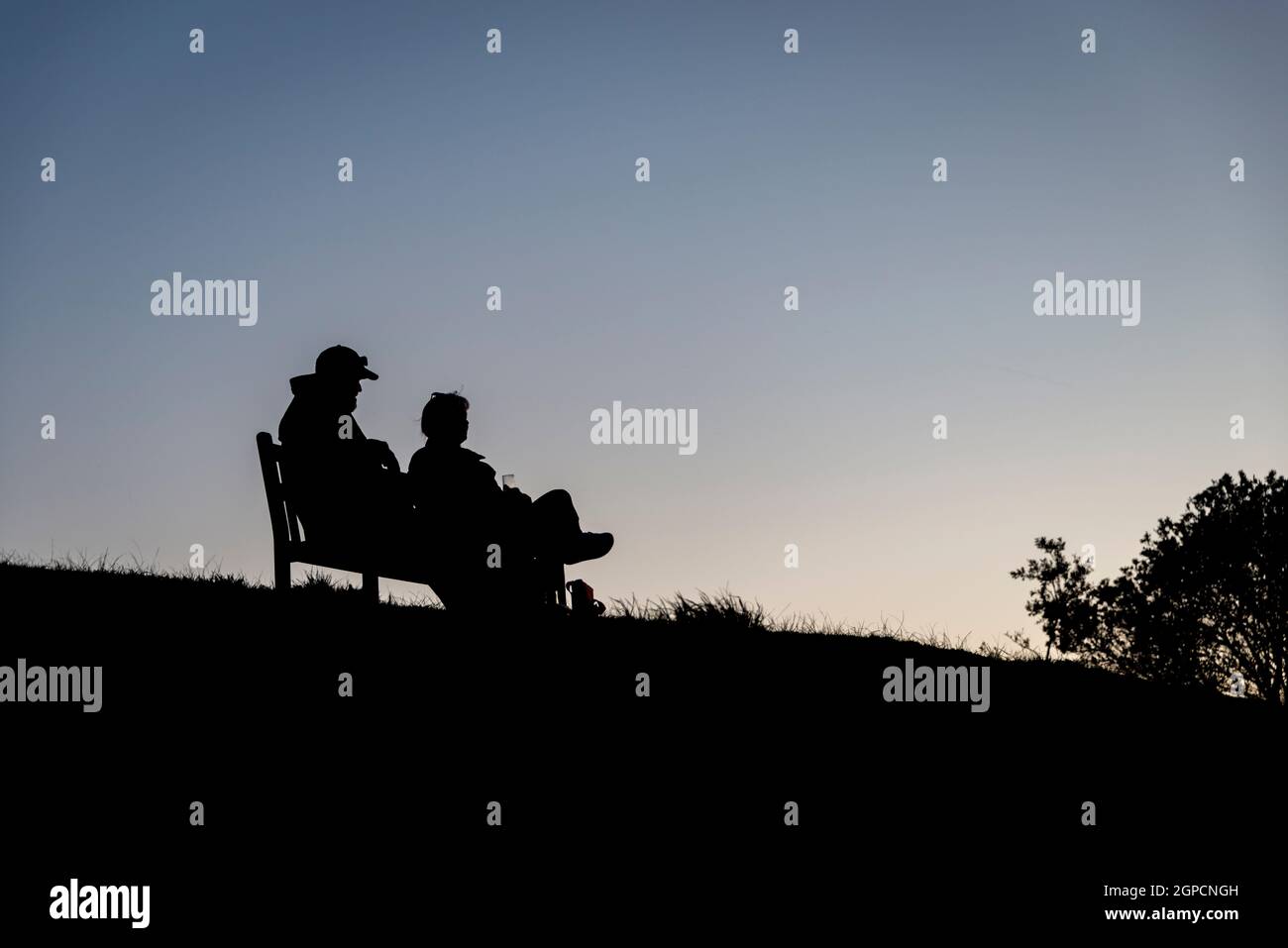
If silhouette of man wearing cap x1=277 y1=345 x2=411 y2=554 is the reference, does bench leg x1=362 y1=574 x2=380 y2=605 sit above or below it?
below

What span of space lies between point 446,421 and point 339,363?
945mm

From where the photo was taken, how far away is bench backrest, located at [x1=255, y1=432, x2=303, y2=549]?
322 inches

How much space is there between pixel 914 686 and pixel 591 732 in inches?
112

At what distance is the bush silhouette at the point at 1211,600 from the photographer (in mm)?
31547

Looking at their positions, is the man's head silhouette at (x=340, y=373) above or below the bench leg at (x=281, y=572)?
above

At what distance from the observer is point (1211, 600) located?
3184 cm

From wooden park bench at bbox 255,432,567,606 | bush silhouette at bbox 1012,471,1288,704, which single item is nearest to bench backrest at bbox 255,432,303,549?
wooden park bench at bbox 255,432,567,606

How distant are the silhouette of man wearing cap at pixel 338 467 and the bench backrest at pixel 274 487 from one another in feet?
0.20

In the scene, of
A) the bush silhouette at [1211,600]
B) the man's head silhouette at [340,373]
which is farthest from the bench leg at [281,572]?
the bush silhouette at [1211,600]

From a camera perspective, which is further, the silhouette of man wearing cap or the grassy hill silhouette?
the silhouette of man wearing cap

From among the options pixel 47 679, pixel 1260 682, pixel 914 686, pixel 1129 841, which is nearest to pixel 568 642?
pixel 914 686

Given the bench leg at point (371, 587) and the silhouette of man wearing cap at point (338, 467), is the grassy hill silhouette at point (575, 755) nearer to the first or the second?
the bench leg at point (371, 587)

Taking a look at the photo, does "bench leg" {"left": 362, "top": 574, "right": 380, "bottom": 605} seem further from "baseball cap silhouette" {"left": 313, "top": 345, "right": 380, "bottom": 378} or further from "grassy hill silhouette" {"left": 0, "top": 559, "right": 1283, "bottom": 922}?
"baseball cap silhouette" {"left": 313, "top": 345, "right": 380, "bottom": 378}

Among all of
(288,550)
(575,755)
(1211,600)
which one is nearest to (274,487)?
(288,550)
